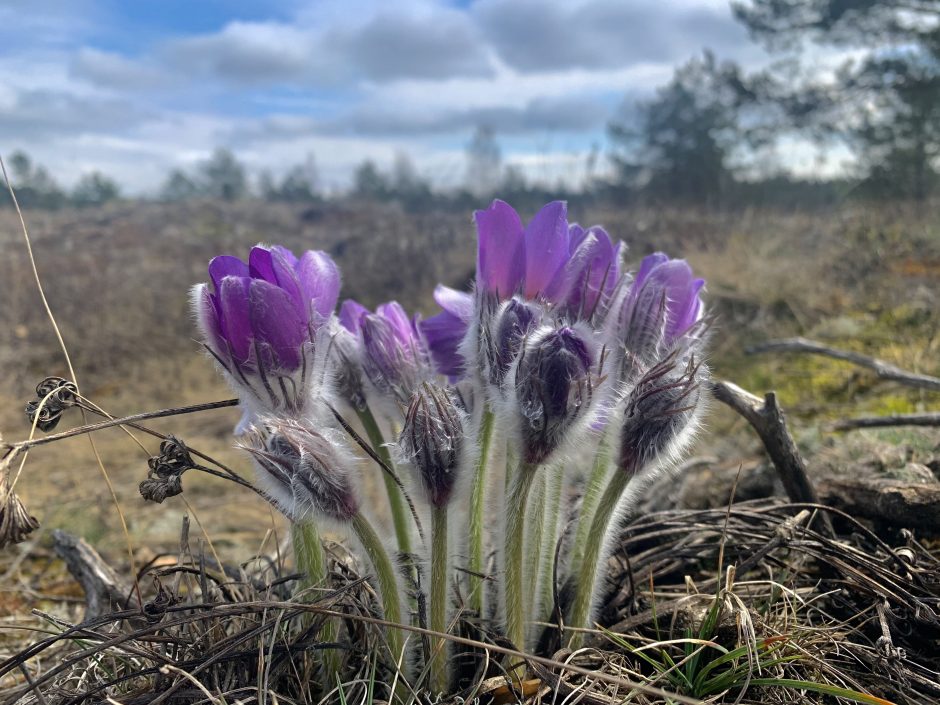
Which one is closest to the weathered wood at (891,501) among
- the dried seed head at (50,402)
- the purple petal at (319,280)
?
the purple petal at (319,280)

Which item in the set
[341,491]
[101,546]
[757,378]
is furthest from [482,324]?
[757,378]

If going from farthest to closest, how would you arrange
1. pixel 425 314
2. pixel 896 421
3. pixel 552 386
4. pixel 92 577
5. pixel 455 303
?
pixel 425 314 < pixel 896 421 < pixel 92 577 < pixel 455 303 < pixel 552 386

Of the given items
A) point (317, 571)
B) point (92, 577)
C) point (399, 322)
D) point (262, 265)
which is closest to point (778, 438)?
point (399, 322)

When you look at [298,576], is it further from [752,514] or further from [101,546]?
[101,546]

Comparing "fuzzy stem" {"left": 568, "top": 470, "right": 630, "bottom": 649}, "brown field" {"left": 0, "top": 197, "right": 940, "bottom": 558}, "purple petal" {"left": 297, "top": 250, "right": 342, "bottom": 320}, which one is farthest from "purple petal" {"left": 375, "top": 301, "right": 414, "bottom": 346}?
"brown field" {"left": 0, "top": 197, "right": 940, "bottom": 558}

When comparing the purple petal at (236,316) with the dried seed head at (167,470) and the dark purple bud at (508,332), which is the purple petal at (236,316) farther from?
the dark purple bud at (508,332)

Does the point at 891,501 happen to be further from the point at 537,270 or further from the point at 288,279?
the point at 288,279
